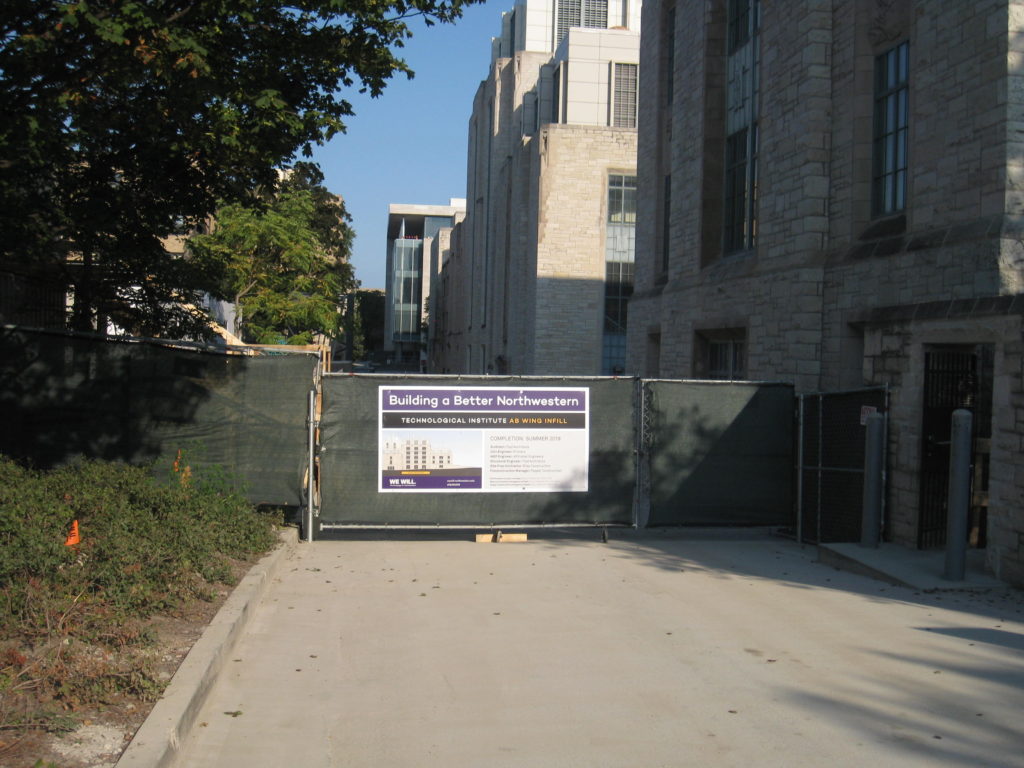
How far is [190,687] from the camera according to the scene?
18.6ft

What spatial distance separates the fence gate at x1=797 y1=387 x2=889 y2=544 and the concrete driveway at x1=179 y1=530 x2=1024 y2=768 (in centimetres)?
146

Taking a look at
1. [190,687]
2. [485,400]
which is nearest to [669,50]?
[485,400]

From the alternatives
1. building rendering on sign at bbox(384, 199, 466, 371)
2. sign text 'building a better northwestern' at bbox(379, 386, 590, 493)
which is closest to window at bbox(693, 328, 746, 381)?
sign text 'building a better northwestern' at bbox(379, 386, 590, 493)

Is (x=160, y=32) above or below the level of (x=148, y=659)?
above

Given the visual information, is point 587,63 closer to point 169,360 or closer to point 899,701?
point 169,360

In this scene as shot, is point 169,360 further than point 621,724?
Yes

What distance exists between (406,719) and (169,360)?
22.5 feet

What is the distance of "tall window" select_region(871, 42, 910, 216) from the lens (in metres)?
13.3

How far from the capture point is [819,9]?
585 inches

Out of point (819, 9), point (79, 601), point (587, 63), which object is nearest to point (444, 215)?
point (587, 63)

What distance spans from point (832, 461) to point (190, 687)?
8966 millimetres

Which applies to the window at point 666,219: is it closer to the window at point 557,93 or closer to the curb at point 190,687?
the curb at point 190,687

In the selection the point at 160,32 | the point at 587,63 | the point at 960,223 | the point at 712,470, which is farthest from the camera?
the point at 587,63

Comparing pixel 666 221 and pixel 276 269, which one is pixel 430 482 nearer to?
pixel 666 221
